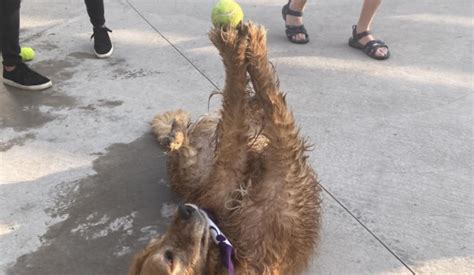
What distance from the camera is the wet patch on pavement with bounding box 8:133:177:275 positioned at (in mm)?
3082

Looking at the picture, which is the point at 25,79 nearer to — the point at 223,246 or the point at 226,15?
the point at 226,15

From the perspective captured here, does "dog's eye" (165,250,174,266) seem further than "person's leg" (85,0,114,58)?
No

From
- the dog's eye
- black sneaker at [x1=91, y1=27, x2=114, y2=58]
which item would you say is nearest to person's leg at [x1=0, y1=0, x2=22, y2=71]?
black sneaker at [x1=91, y1=27, x2=114, y2=58]

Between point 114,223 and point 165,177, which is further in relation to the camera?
point 165,177

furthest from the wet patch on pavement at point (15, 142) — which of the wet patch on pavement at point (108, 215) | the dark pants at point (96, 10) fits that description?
the dark pants at point (96, 10)

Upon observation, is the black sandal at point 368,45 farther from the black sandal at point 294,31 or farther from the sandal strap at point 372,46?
the black sandal at point 294,31

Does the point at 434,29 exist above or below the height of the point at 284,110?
below

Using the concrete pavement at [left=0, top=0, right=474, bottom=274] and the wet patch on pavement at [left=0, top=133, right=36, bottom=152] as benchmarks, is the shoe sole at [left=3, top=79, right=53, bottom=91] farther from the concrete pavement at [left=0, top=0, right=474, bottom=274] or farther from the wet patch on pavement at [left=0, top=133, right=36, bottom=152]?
the wet patch on pavement at [left=0, top=133, right=36, bottom=152]

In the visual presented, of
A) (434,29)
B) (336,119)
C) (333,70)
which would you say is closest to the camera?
(336,119)

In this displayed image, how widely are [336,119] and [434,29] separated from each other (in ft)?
7.18

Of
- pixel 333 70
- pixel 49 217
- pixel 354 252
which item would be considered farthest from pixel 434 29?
pixel 49 217

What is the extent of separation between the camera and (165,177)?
3.77 metres

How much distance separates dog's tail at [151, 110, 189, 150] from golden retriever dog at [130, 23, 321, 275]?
527 mm

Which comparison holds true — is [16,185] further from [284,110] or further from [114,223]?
[284,110]
